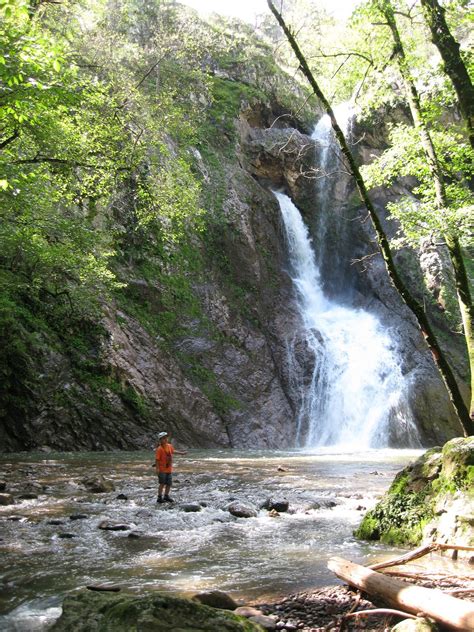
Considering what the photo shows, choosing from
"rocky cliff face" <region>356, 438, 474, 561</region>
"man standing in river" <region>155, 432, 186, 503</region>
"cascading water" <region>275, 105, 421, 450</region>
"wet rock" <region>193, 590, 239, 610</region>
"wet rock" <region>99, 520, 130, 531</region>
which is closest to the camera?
"wet rock" <region>193, 590, 239, 610</region>

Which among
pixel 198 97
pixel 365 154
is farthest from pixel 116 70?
pixel 365 154

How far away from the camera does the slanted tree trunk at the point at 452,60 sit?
834 centimetres

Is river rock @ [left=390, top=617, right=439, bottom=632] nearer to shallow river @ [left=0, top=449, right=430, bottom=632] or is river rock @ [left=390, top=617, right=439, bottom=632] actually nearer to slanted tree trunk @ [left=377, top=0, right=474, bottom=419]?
shallow river @ [left=0, top=449, right=430, bottom=632]

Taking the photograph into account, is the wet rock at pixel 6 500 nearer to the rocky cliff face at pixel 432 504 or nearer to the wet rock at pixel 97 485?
the wet rock at pixel 97 485

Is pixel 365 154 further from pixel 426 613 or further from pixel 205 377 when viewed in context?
pixel 426 613

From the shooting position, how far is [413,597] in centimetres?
366

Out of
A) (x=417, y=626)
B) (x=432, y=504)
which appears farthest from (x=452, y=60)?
(x=417, y=626)

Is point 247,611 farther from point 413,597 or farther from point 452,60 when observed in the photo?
point 452,60

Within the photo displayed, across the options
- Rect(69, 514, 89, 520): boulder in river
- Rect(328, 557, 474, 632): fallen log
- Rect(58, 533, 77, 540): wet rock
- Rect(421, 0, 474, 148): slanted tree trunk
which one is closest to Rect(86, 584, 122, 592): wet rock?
Rect(328, 557, 474, 632): fallen log

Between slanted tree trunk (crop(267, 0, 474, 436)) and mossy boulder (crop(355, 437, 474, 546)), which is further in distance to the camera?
slanted tree trunk (crop(267, 0, 474, 436))

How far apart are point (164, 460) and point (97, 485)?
1.78 meters

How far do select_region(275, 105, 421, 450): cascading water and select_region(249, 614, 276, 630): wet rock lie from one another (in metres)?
20.6

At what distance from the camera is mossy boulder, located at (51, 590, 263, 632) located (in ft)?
10.9

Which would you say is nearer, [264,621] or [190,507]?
[264,621]
